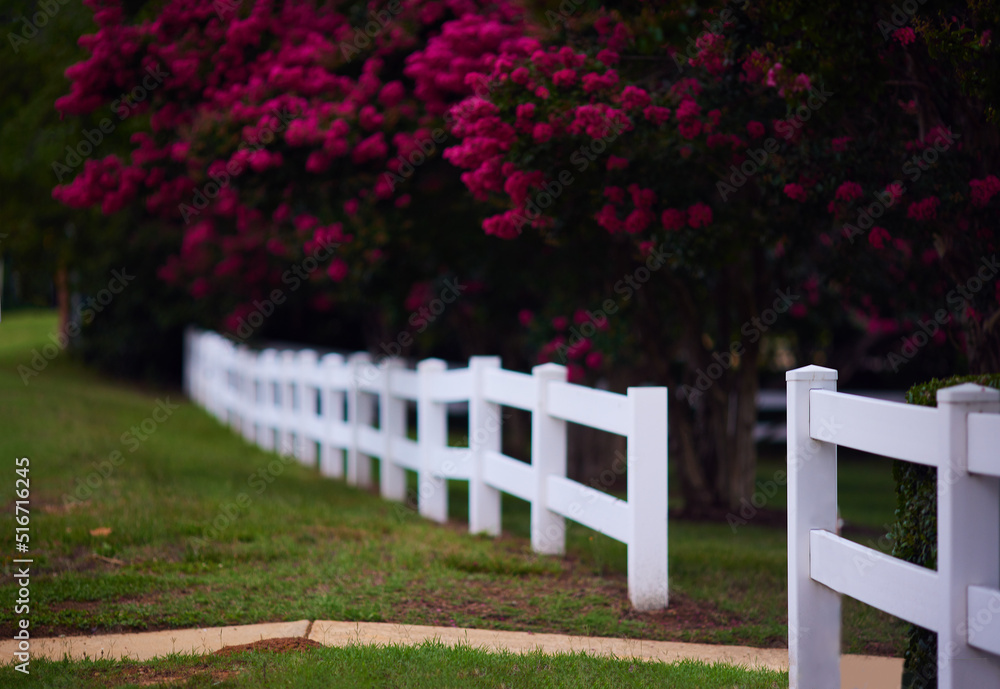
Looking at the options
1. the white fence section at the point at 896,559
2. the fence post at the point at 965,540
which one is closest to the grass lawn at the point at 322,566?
the white fence section at the point at 896,559

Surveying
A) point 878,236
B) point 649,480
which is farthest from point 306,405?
point 878,236

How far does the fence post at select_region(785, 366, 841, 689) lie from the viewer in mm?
4055

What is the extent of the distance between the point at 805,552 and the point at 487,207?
18.4 ft

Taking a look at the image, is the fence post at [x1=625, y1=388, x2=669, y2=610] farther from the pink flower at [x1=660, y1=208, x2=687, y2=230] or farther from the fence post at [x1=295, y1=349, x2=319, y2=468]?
the fence post at [x1=295, y1=349, x2=319, y2=468]

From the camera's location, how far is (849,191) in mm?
6113

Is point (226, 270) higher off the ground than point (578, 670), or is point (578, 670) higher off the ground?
point (226, 270)

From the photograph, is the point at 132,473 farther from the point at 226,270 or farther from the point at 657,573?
the point at 226,270

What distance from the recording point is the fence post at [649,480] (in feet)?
18.2

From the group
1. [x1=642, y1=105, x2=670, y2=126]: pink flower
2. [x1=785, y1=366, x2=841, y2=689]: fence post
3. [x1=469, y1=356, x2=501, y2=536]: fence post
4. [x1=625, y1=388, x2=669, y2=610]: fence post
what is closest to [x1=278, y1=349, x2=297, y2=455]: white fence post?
[x1=469, y1=356, x2=501, y2=536]: fence post

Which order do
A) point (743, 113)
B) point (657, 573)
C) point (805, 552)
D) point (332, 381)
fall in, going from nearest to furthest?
point (805, 552) → point (657, 573) → point (743, 113) → point (332, 381)

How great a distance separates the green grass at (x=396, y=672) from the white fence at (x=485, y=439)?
1.25 m

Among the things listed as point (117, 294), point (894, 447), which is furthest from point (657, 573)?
point (117, 294)

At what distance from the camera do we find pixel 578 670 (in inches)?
169

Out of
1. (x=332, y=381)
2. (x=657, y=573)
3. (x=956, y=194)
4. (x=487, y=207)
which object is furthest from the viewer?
(x=332, y=381)
